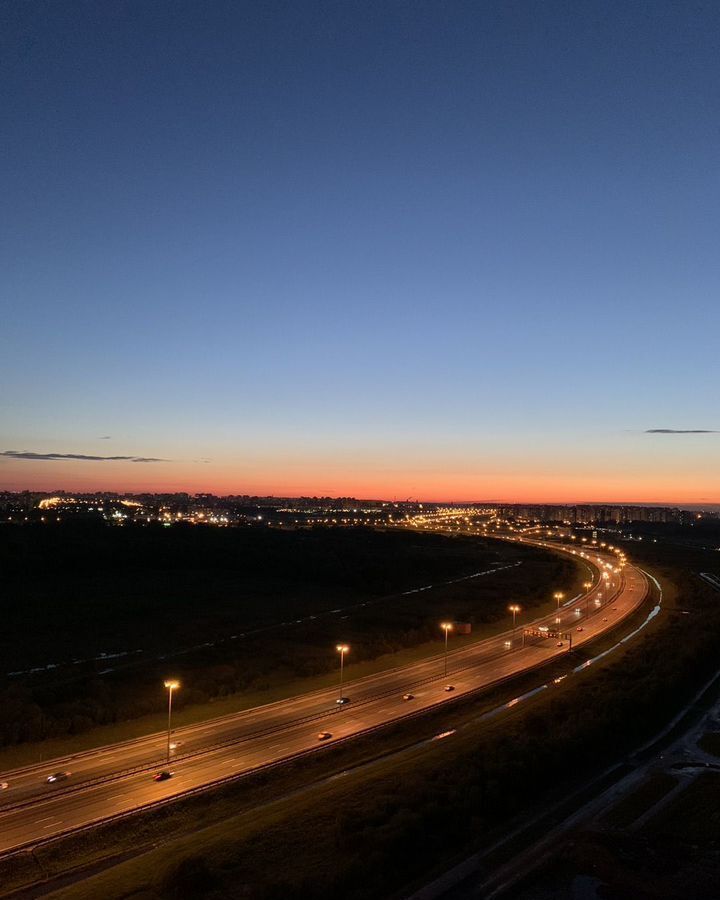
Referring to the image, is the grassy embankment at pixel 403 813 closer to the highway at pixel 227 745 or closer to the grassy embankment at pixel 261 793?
the grassy embankment at pixel 261 793

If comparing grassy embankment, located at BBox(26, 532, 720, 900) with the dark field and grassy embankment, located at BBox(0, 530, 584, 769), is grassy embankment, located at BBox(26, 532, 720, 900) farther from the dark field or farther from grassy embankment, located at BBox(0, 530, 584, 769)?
the dark field

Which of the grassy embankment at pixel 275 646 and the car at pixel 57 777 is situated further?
the grassy embankment at pixel 275 646

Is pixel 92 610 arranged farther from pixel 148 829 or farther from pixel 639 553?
pixel 639 553

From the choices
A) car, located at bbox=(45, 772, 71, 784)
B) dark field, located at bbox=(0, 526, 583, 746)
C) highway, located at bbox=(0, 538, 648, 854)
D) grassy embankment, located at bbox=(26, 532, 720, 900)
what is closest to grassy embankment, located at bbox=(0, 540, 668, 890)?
grassy embankment, located at bbox=(26, 532, 720, 900)

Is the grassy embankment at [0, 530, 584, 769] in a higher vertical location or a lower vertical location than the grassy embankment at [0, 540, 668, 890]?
lower

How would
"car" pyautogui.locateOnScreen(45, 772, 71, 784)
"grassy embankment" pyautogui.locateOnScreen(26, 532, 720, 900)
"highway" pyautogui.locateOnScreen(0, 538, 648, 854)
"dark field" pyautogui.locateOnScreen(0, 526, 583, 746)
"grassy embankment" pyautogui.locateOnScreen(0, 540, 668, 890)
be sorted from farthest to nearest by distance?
"dark field" pyautogui.locateOnScreen(0, 526, 583, 746) < "car" pyautogui.locateOnScreen(45, 772, 71, 784) < "highway" pyautogui.locateOnScreen(0, 538, 648, 854) < "grassy embankment" pyautogui.locateOnScreen(0, 540, 668, 890) < "grassy embankment" pyautogui.locateOnScreen(26, 532, 720, 900)

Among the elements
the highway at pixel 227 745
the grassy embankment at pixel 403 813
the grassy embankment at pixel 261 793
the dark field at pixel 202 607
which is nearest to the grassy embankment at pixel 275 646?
the dark field at pixel 202 607

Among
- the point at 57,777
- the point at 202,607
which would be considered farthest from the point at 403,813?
the point at 202,607

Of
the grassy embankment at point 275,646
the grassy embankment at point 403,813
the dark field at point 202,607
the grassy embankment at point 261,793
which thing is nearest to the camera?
the grassy embankment at point 403,813
